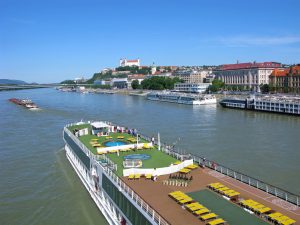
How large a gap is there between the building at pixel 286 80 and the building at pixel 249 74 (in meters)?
8.99

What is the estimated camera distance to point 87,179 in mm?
22766

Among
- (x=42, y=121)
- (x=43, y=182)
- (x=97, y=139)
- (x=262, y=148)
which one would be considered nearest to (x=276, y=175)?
(x=262, y=148)

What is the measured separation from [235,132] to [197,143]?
9624mm

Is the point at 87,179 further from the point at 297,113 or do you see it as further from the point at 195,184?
the point at 297,113

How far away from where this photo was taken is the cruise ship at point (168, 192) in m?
12.7

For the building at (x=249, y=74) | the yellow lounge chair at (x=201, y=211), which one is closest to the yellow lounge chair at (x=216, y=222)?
the yellow lounge chair at (x=201, y=211)

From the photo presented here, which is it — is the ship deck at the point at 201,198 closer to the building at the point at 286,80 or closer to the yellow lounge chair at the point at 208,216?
the yellow lounge chair at the point at 208,216

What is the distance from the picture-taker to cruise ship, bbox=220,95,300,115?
6606cm

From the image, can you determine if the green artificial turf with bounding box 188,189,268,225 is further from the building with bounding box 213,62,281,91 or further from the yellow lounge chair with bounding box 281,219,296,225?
the building with bounding box 213,62,281,91

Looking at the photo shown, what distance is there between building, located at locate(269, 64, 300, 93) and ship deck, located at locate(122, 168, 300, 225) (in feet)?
324

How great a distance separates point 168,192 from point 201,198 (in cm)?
157

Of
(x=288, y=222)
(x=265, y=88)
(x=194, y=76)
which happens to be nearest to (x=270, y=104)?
(x=265, y=88)

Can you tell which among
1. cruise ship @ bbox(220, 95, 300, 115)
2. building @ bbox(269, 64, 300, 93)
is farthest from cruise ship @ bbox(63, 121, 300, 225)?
building @ bbox(269, 64, 300, 93)

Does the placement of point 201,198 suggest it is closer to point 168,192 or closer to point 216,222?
point 168,192
